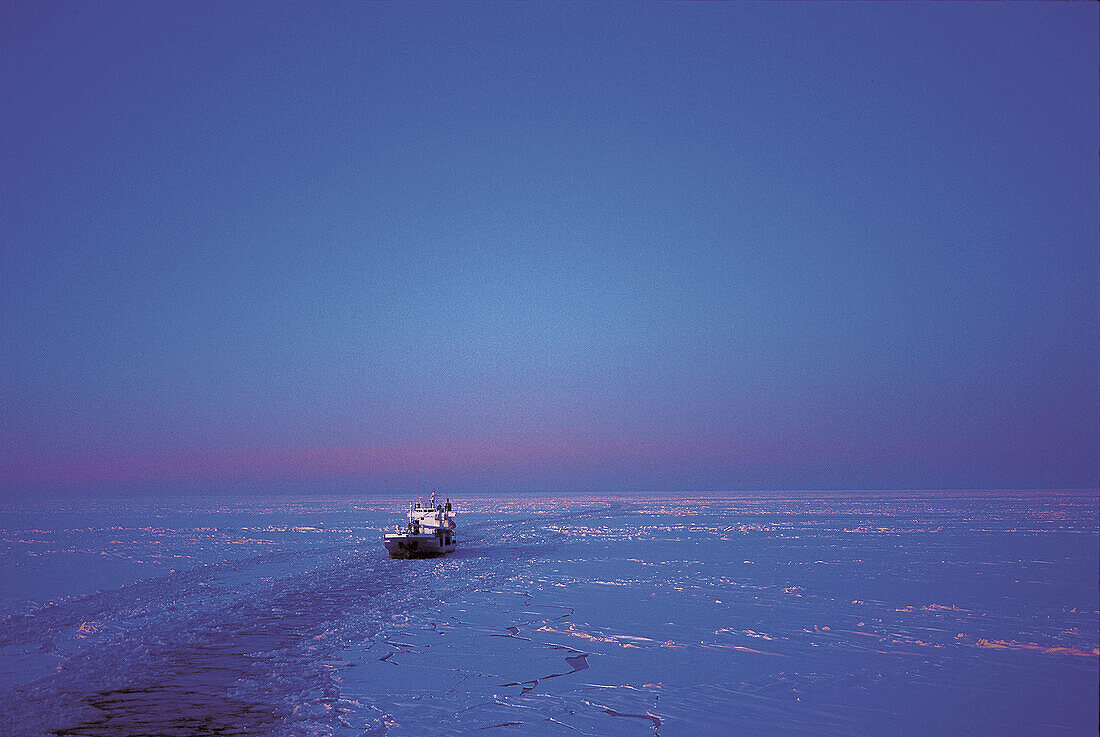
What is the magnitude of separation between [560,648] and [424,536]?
1200 inches

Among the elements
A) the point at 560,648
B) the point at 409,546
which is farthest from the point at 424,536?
the point at 560,648

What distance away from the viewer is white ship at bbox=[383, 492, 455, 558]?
151 feet

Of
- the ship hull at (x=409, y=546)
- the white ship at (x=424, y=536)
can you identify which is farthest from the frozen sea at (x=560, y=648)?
the white ship at (x=424, y=536)

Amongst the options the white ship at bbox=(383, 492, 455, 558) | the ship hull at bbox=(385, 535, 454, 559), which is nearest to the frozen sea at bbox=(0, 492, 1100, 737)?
the ship hull at bbox=(385, 535, 454, 559)

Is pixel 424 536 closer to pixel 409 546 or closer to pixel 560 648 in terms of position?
pixel 409 546

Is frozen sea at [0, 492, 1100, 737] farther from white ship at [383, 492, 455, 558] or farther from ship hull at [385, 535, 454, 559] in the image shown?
white ship at [383, 492, 455, 558]

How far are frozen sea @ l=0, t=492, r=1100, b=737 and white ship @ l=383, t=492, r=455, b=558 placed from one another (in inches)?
293

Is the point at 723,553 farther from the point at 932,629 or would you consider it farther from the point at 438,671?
the point at 438,671

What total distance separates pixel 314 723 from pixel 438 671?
3.92 m

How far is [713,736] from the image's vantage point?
11594 mm

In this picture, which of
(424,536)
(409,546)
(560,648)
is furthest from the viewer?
(424,536)

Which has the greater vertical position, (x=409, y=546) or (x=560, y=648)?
(x=560, y=648)

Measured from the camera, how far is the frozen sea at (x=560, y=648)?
1252cm

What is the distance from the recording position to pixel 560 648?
1794 centimetres
